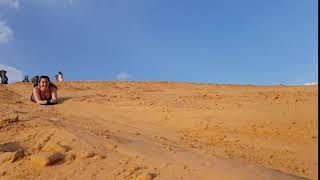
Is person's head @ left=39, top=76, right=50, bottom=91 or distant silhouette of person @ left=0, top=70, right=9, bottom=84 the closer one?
person's head @ left=39, top=76, right=50, bottom=91

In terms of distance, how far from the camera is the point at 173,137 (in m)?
6.25

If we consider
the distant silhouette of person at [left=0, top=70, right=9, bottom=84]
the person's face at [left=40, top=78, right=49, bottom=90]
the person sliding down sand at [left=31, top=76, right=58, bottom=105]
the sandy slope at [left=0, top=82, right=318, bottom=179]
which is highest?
the distant silhouette of person at [left=0, top=70, right=9, bottom=84]

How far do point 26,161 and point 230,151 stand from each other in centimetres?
252

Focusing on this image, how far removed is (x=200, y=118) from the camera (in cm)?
706

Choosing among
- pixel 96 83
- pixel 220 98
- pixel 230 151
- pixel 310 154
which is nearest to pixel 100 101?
pixel 220 98

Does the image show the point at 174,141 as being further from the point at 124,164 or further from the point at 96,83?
the point at 96,83

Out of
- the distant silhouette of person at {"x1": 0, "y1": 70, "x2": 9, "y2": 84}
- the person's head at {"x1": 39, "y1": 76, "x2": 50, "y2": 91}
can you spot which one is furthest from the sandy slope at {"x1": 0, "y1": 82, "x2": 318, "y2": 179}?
the distant silhouette of person at {"x1": 0, "y1": 70, "x2": 9, "y2": 84}

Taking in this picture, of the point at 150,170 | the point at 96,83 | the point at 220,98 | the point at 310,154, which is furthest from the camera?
the point at 96,83

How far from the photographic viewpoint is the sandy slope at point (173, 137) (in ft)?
14.6

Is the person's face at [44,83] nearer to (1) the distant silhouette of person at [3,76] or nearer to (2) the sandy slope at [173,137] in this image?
(2) the sandy slope at [173,137]

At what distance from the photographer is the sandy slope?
4.44m

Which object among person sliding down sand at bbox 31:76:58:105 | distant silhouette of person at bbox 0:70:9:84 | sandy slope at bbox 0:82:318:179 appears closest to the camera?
sandy slope at bbox 0:82:318:179

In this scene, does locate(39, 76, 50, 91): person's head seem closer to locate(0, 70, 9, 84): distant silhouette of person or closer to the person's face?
the person's face

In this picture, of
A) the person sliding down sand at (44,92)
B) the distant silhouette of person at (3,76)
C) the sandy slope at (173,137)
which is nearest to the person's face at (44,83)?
the person sliding down sand at (44,92)
